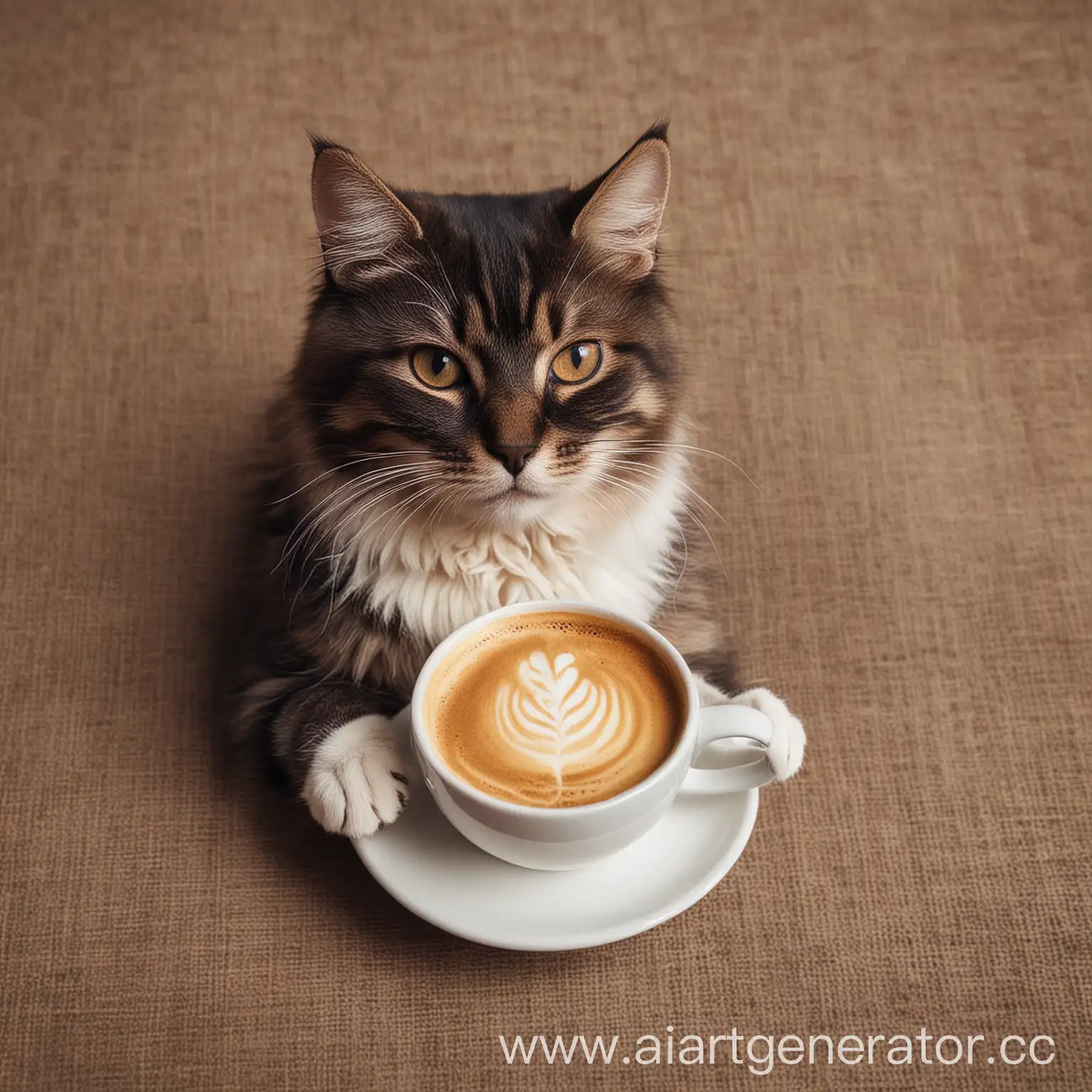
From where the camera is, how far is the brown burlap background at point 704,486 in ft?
4.21

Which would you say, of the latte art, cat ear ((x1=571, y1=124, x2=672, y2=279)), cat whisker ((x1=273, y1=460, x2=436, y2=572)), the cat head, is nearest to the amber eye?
the cat head

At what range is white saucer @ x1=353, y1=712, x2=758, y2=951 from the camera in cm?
114

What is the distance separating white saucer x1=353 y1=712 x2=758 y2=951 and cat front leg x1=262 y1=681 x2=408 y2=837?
0.11ft

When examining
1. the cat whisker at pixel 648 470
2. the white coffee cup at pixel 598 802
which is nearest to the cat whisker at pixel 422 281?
the cat whisker at pixel 648 470

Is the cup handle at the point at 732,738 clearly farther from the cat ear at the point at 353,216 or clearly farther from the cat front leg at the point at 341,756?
the cat ear at the point at 353,216

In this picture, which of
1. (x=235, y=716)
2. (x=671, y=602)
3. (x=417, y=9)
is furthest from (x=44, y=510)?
(x=417, y=9)

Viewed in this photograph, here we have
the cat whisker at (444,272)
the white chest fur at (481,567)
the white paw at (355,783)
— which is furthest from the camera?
the white chest fur at (481,567)

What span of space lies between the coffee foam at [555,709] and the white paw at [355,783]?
0.11 meters

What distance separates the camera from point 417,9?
7.66 feet

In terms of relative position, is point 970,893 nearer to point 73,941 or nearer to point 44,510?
point 73,941

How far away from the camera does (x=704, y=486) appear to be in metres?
1.75

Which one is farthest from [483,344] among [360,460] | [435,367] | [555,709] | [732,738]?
[732,738]

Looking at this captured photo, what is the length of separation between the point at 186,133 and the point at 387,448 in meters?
1.21

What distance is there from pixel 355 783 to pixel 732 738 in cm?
42
